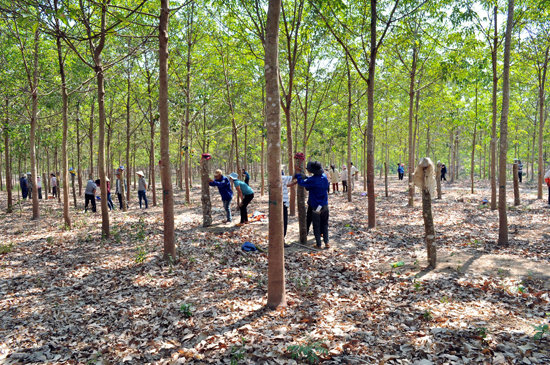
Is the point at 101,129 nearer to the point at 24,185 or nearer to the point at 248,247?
the point at 248,247

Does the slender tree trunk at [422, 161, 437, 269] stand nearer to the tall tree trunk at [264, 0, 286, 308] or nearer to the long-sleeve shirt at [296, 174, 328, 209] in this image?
the long-sleeve shirt at [296, 174, 328, 209]

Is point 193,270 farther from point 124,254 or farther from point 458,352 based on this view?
point 458,352

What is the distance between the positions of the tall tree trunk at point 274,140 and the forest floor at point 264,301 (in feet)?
3.00

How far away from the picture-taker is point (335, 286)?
5977 mm

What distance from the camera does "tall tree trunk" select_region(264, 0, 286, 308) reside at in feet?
14.0

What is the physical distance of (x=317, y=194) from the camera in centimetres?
775

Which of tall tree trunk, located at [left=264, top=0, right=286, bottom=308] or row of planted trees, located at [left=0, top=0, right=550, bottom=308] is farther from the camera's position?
row of planted trees, located at [left=0, top=0, right=550, bottom=308]

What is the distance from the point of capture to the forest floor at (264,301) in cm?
379

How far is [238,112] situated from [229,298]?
52.3ft

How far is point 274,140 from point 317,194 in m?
3.62

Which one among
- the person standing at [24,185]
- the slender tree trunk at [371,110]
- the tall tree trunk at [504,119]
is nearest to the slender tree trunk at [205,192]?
the slender tree trunk at [371,110]

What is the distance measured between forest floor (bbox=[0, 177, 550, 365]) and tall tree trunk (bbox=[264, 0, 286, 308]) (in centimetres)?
91

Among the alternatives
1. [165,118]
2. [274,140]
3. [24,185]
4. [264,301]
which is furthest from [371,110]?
[24,185]

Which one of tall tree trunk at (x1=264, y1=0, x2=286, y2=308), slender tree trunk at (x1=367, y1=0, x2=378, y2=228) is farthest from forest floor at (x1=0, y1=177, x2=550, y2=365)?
slender tree trunk at (x1=367, y1=0, x2=378, y2=228)
